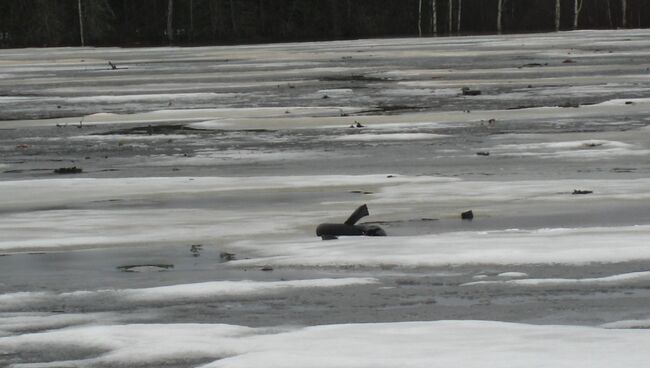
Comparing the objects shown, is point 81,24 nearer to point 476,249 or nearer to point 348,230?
point 348,230

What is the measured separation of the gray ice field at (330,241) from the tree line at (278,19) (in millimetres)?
52415

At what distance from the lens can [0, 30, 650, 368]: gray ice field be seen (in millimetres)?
6629

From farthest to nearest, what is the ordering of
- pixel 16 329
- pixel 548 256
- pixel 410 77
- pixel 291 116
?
pixel 410 77
pixel 291 116
pixel 548 256
pixel 16 329

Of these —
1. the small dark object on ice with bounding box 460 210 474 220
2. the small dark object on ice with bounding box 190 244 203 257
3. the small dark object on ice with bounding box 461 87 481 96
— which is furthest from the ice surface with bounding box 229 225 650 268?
the small dark object on ice with bounding box 461 87 481 96

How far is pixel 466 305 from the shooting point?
24.3ft

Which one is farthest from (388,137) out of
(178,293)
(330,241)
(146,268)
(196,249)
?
(178,293)

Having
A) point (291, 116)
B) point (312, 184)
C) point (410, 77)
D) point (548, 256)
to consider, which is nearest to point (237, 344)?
point (548, 256)

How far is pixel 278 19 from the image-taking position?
82125mm

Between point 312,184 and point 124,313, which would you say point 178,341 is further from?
point 312,184

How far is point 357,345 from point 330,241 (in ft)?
10.0

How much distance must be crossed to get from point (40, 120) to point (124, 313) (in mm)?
15488

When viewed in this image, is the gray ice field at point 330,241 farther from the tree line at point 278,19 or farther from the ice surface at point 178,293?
the tree line at point 278,19

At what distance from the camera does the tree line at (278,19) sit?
245 feet

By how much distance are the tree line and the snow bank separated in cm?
6624
